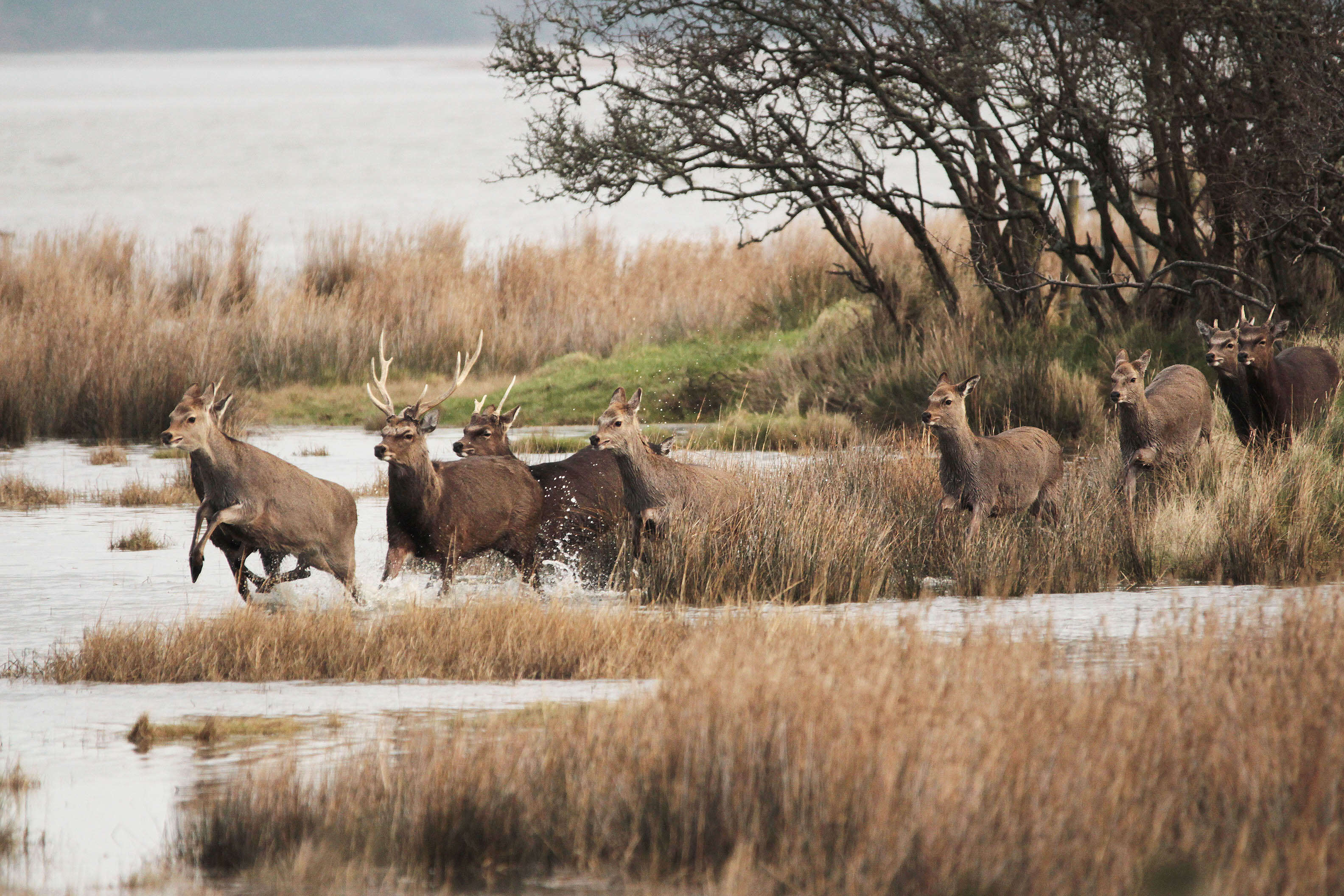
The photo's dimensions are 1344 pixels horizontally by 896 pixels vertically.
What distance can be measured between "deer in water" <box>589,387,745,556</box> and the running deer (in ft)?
9.09

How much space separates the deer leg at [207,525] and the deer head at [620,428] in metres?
1.96

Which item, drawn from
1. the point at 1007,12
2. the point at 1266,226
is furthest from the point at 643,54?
the point at 1266,226

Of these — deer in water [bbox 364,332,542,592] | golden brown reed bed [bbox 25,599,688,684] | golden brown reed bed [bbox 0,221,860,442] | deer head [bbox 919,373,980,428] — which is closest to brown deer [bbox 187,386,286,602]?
deer in water [bbox 364,332,542,592]

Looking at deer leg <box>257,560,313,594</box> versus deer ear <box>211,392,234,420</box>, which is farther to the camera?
deer leg <box>257,560,313,594</box>

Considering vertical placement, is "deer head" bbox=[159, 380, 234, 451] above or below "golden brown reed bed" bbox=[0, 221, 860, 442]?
below

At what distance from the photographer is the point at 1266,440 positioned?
34.8 feet

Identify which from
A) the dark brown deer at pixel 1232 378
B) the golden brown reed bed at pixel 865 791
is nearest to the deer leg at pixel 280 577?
the golden brown reed bed at pixel 865 791

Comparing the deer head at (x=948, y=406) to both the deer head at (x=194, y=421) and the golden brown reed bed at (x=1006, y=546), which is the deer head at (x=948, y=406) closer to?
the golden brown reed bed at (x=1006, y=546)

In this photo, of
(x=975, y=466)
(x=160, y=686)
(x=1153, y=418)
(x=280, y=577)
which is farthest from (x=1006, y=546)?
(x=160, y=686)

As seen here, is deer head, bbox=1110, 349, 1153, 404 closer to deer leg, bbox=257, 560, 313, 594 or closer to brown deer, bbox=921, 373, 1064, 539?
brown deer, bbox=921, 373, 1064, 539

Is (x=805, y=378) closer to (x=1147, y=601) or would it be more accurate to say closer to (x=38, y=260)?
(x=1147, y=601)

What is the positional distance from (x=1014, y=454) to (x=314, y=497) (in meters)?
4.22

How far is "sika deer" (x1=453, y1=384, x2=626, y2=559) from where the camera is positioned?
9.57 meters

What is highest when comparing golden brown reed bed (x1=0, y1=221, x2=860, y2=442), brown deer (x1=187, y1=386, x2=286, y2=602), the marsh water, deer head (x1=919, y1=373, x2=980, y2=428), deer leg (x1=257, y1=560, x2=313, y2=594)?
golden brown reed bed (x1=0, y1=221, x2=860, y2=442)
